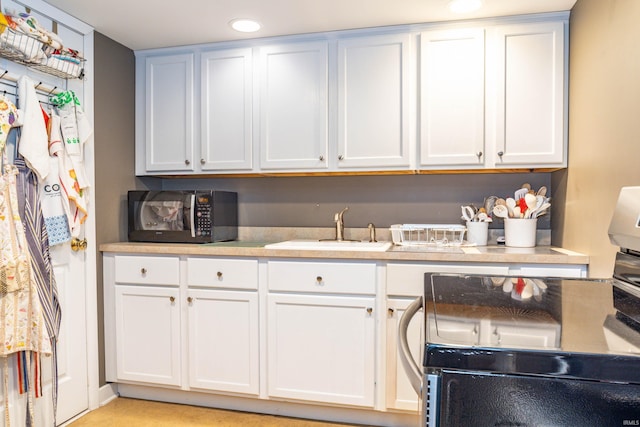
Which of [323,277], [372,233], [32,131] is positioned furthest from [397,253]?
[32,131]

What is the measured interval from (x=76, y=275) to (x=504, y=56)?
254cm

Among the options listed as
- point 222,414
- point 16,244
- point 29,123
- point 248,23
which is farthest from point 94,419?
point 248,23

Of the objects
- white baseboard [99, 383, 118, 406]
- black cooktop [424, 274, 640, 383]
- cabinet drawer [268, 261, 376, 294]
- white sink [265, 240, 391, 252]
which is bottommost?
white baseboard [99, 383, 118, 406]

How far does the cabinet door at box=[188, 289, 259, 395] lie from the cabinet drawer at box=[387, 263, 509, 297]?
2.34ft

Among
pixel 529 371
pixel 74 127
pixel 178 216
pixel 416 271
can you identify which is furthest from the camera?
pixel 178 216

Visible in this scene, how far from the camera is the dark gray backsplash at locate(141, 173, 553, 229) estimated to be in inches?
100

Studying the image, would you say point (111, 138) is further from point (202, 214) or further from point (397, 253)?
point (397, 253)

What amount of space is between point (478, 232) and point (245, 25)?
172cm

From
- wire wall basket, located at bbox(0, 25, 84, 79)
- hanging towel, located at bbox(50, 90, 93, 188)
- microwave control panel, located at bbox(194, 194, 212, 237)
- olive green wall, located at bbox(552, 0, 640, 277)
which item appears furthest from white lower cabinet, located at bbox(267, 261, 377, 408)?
wire wall basket, located at bbox(0, 25, 84, 79)

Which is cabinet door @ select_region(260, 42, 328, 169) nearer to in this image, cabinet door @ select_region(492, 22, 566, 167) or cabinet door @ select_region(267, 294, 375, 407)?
cabinet door @ select_region(267, 294, 375, 407)

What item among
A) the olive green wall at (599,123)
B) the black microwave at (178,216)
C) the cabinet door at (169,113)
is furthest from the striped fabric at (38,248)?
the olive green wall at (599,123)

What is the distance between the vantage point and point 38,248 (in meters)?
1.93

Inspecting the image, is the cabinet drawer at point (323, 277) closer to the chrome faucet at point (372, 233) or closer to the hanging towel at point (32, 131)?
the chrome faucet at point (372, 233)

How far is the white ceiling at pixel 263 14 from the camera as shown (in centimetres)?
210
